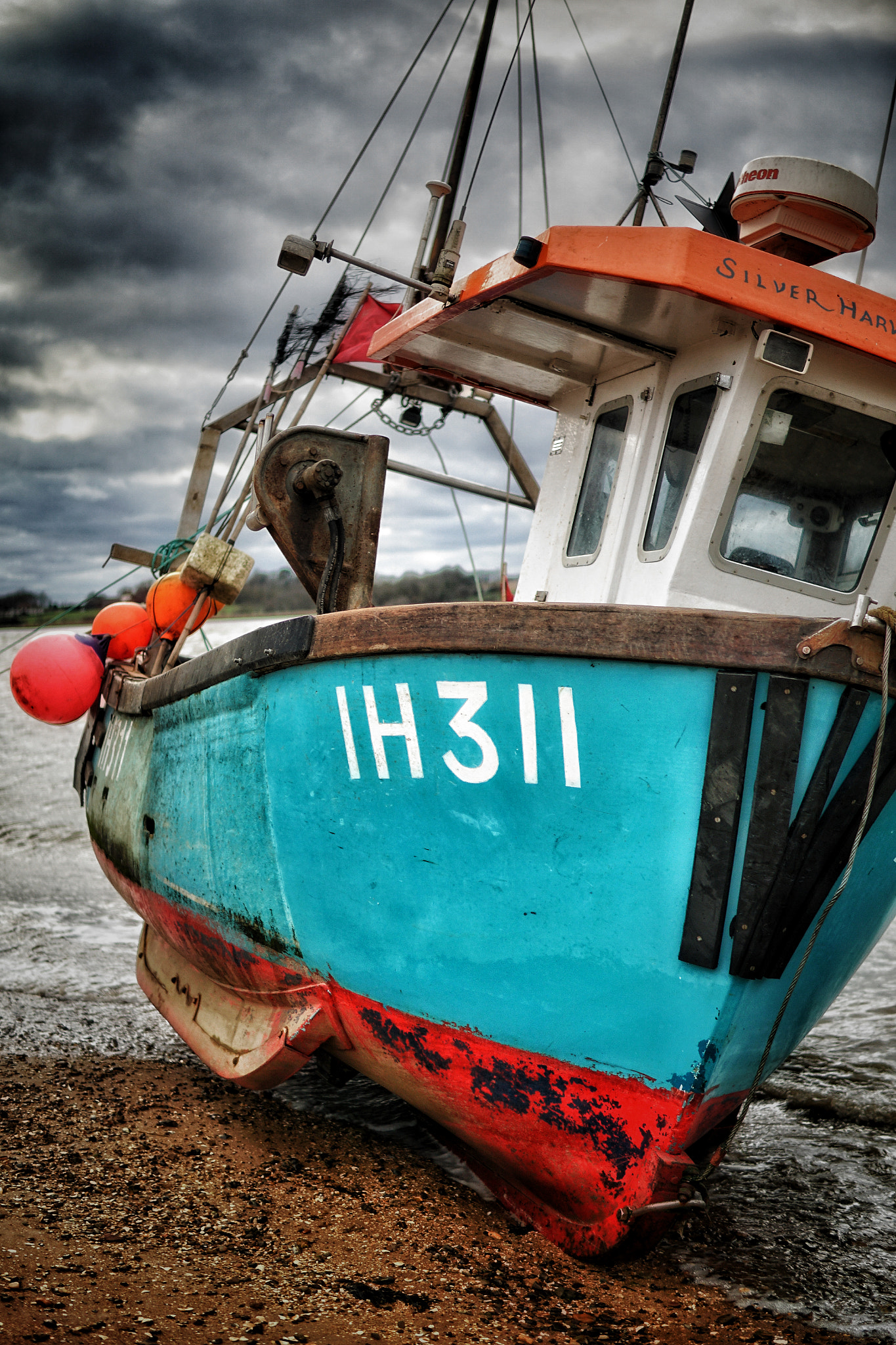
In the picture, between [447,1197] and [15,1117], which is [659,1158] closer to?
[447,1197]

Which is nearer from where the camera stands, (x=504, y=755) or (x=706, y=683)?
(x=706, y=683)

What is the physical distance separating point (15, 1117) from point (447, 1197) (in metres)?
1.83

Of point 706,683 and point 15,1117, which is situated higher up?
point 706,683

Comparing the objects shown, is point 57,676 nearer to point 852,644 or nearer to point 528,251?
point 528,251

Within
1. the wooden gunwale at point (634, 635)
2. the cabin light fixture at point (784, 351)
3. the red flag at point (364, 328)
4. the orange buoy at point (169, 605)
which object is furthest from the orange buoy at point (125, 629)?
the cabin light fixture at point (784, 351)

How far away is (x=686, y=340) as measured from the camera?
3590 mm

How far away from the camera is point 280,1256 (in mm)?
2957

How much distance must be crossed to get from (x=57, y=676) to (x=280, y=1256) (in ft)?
12.8

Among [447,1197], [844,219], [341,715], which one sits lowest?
[447,1197]

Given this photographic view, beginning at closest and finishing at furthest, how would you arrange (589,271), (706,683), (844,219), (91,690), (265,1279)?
(706,683) < (265,1279) < (589,271) < (844,219) < (91,690)

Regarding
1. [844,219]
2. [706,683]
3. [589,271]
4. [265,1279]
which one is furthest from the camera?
[844,219]

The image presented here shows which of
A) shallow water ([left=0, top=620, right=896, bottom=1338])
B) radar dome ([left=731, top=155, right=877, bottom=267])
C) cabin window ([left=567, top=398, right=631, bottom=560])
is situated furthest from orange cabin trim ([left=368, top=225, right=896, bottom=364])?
shallow water ([left=0, top=620, right=896, bottom=1338])

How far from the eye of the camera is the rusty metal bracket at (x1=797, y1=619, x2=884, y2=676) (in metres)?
2.55

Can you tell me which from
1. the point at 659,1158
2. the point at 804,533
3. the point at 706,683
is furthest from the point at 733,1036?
the point at 804,533
